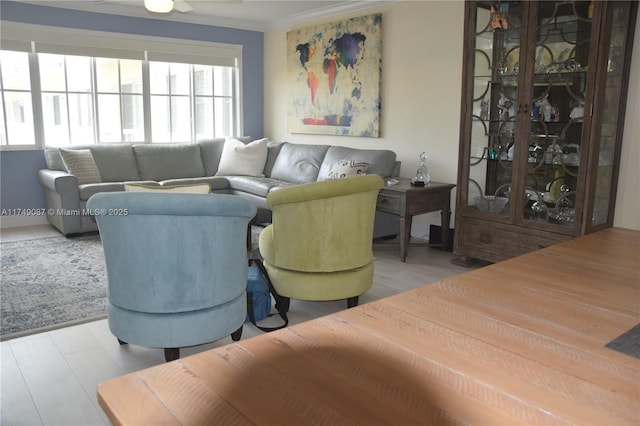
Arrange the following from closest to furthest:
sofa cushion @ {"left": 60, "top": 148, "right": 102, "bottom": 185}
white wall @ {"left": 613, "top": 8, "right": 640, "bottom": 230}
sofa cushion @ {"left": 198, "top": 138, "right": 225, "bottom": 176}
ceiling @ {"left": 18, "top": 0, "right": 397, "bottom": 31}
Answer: white wall @ {"left": 613, "top": 8, "right": 640, "bottom": 230} < sofa cushion @ {"left": 60, "top": 148, "right": 102, "bottom": 185} < ceiling @ {"left": 18, "top": 0, "right": 397, "bottom": 31} < sofa cushion @ {"left": 198, "top": 138, "right": 225, "bottom": 176}

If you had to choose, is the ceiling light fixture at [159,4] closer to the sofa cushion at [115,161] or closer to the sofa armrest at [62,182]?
the sofa armrest at [62,182]

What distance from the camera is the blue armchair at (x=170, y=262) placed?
223 cm

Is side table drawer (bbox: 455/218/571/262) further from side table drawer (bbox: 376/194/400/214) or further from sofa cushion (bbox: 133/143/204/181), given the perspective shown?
sofa cushion (bbox: 133/143/204/181)

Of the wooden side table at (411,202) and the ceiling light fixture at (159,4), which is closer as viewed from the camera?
the ceiling light fixture at (159,4)

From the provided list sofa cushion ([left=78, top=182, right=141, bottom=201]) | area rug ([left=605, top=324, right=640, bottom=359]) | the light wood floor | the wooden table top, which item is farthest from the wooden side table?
area rug ([left=605, top=324, right=640, bottom=359])

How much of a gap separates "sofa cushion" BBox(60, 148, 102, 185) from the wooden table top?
4956mm

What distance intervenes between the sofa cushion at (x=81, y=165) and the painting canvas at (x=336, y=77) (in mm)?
2473

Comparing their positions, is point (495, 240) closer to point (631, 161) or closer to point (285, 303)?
point (631, 161)

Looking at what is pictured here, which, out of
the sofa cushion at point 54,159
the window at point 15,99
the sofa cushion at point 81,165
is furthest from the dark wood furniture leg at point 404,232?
the window at point 15,99

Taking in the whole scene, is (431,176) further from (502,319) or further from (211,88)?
(502,319)

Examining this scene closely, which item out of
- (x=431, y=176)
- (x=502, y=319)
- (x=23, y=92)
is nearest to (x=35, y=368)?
(x=502, y=319)

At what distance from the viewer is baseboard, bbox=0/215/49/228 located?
5621mm

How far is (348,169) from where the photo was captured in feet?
16.1

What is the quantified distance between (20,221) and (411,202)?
4302 millimetres
